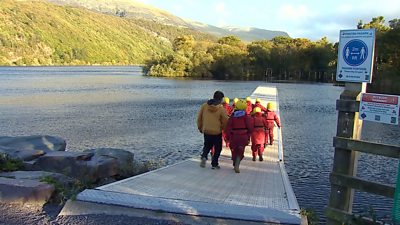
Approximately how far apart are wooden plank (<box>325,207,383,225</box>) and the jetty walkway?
397 mm

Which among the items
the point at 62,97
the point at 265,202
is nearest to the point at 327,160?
the point at 265,202

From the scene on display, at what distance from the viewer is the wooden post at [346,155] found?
473 centimetres

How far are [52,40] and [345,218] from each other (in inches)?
6430

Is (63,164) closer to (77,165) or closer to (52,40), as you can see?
(77,165)

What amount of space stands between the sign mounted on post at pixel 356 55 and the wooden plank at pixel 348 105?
25cm

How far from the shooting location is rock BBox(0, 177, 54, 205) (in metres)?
5.72

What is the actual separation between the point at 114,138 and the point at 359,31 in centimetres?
1491

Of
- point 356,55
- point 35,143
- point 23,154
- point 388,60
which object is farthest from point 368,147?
point 388,60

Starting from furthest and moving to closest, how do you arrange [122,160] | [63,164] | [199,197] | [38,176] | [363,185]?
[122,160], [63,164], [38,176], [199,197], [363,185]

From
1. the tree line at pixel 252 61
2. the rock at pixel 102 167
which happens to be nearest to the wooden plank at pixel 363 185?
the rock at pixel 102 167

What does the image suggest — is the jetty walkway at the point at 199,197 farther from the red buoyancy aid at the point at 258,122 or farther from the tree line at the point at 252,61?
the tree line at the point at 252,61

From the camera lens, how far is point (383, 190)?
4.34 meters

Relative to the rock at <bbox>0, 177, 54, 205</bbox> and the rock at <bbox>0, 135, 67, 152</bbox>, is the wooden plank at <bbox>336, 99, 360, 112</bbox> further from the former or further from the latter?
the rock at <bbox>0, 135, 67, 152</bbox>

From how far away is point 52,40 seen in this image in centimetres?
15525
